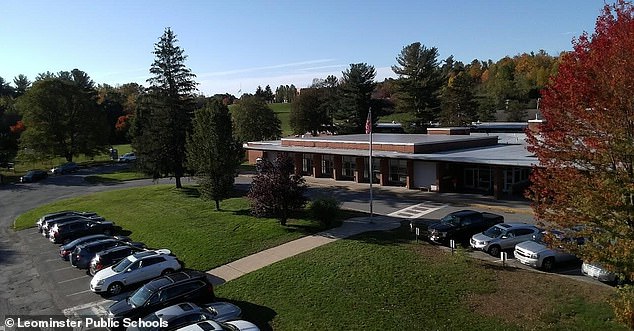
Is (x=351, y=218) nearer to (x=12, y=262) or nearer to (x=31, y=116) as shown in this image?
(x=12, y=262)

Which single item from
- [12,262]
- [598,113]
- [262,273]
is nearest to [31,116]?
[12,262]

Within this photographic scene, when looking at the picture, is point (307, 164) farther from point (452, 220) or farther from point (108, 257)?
point (108, 257)

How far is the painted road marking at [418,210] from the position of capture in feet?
Result: 98.7

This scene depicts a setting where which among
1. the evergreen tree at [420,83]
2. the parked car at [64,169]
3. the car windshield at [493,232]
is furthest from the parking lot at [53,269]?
the evergreen tree at [420,83]

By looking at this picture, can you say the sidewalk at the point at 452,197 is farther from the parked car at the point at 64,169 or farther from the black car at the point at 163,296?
the parked car at the point at 64,169

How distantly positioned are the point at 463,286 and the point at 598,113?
27.5 feet

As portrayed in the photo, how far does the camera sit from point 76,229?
29578 mm

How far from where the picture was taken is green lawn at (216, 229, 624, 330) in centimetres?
1516

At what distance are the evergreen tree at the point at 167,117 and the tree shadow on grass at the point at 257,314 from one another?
2729 cm

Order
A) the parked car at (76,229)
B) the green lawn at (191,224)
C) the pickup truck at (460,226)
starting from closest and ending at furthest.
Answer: the pickup truck at (460,226)
the green lawn at (191,224)
the parked car at (76,229)

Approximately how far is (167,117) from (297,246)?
83.8ft

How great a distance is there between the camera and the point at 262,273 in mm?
20531

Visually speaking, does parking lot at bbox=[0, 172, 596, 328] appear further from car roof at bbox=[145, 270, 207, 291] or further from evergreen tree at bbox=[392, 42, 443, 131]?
evergreen tree at bbox=[392, 42, 443, 131]

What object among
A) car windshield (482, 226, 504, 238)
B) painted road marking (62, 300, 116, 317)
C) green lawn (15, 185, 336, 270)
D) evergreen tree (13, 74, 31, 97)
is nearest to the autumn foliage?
car windshield (482, 226, 504, 238)
